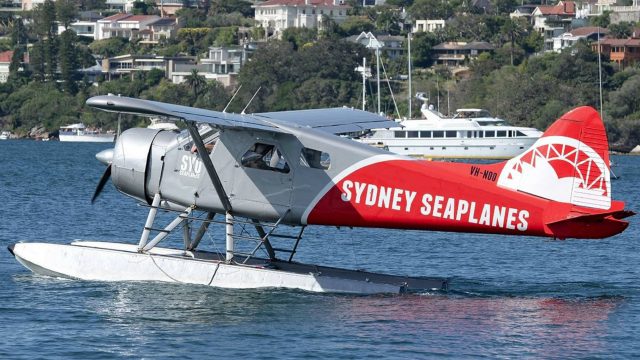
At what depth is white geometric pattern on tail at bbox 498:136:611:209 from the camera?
17.3 metres

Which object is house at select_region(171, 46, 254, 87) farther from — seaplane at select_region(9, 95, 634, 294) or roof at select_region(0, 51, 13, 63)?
seaplane at select_region(9, 95, 634, 294)

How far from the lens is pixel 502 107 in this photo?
292 feet

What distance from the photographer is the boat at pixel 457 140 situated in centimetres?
7150

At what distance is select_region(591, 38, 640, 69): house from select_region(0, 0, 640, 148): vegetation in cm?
340

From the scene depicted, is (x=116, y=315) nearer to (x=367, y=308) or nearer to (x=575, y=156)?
(x=367, y=308)

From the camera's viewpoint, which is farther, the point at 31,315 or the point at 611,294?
the point at 611,294

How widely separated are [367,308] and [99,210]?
16.8m

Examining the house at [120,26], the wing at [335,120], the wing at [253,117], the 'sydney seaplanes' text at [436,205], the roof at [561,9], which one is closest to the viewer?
the wing at [253,117]

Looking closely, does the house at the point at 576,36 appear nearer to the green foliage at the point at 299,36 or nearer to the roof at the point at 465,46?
the roof at the point at 465,46

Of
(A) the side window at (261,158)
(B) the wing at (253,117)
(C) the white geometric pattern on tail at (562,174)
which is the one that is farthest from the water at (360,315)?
(B) the wing at (253,117)

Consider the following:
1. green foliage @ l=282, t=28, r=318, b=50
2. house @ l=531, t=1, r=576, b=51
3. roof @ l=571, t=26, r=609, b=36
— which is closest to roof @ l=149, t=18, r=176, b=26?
green foliage @ l=282, t=28, r=318, b=50

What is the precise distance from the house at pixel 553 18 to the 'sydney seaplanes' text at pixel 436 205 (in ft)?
340

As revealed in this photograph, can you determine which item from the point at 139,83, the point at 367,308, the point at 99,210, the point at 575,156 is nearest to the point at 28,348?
the point at 367,308

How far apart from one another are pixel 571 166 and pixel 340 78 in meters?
85.4
